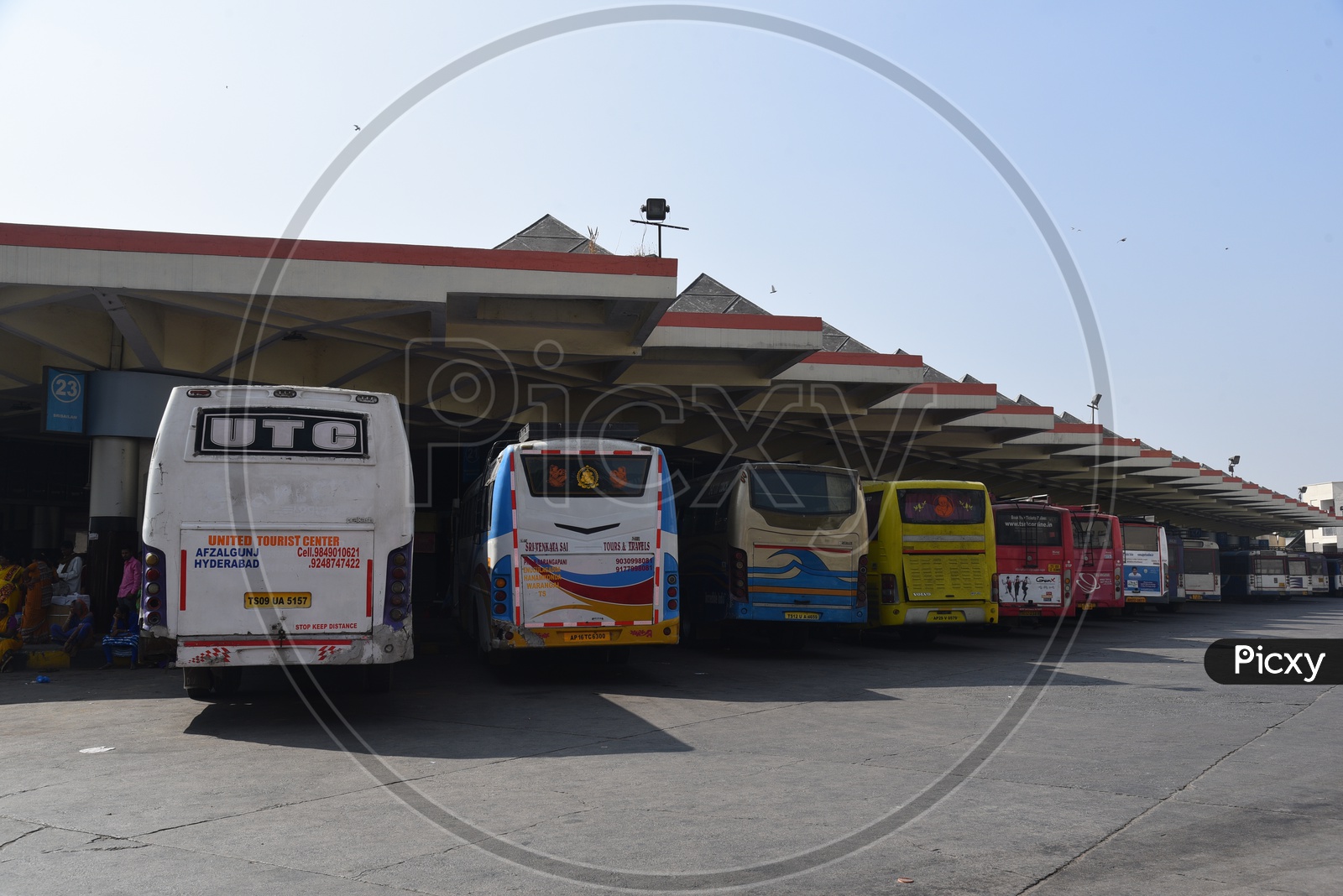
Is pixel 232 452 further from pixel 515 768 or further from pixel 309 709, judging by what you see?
pixel 515 768

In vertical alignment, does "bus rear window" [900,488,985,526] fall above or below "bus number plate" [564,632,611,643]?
above

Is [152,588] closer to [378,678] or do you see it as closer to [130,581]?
[378,678]

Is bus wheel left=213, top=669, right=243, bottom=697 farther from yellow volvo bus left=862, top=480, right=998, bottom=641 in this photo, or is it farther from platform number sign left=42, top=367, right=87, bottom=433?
yellow volvo bus left=862, top=480, right=998, bottom=641

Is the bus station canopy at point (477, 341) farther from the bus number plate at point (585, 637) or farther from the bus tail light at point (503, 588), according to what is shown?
the bus number plate at point (585, 637)

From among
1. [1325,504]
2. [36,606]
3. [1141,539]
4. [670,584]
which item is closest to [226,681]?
[670,584]

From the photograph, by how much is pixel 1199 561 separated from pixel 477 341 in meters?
32.7

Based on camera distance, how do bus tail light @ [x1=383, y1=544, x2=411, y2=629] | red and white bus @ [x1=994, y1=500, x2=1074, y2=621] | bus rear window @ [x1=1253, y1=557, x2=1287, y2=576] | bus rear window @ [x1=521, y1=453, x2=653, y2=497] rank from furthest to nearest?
bus rear window @ [x1=1253, y1=557, x2=1287, y2=576] < red and white bus @ [x1=994, y1=500, x2=1074, y2=621] < bus rear window @ [x1=521, y1=453, x2=653, y2=497] < bus tail light @ [x1=383, y1=544, x2=411, y2=629]

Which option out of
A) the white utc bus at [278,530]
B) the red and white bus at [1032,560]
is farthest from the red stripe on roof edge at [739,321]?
the white utc bus at [278,530]

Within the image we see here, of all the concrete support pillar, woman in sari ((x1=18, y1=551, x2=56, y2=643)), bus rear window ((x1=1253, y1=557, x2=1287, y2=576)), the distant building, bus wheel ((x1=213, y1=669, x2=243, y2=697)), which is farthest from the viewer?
the distant building

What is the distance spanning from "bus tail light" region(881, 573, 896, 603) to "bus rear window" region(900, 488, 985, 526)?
997mm

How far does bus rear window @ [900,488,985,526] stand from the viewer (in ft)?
64.2

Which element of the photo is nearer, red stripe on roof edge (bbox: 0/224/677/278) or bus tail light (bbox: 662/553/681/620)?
bus tail light (bbox: 662/553/681/620)

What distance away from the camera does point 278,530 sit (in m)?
10.4

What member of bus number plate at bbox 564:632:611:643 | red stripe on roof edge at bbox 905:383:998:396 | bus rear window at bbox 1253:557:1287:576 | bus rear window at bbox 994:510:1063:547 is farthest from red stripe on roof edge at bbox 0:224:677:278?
bus rear window at bbox 1253:557:1287:576
